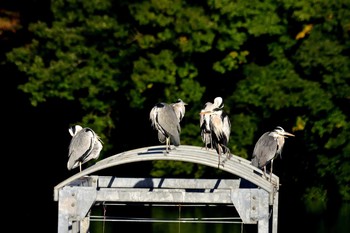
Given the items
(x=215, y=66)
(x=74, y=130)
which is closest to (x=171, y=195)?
(x=74, y=130)

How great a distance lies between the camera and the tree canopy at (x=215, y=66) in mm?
32188

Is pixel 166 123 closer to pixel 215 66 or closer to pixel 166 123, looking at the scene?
pixel 166 123

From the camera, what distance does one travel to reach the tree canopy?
32188mm

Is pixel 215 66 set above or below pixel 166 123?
above

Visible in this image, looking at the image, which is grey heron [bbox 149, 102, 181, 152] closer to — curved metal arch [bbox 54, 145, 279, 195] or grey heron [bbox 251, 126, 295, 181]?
grey heron [bbox 251, 126, 295, 181]

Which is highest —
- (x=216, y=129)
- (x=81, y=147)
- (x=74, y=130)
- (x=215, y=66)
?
(x=215, y=66)

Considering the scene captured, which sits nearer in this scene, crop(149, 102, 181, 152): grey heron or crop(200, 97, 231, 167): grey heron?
crop(200, 97, 231, 167): grey heron

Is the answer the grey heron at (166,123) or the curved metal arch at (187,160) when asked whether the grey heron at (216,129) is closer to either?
the grey heron at (166,123)

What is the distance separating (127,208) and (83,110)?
308cm

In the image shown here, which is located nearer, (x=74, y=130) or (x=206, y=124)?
(x=206, y=124)

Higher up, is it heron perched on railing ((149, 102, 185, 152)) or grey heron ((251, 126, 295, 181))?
heron perched on railing ((149, 102, 185, 152))

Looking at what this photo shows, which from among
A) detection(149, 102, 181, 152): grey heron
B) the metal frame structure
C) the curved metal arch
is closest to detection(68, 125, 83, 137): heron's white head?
detection(149, 102, 181, 152): grey heron

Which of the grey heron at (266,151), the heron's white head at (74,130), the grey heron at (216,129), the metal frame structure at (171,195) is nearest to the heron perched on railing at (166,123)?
the grey heron at (216,129)

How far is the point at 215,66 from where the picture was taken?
3375cm
